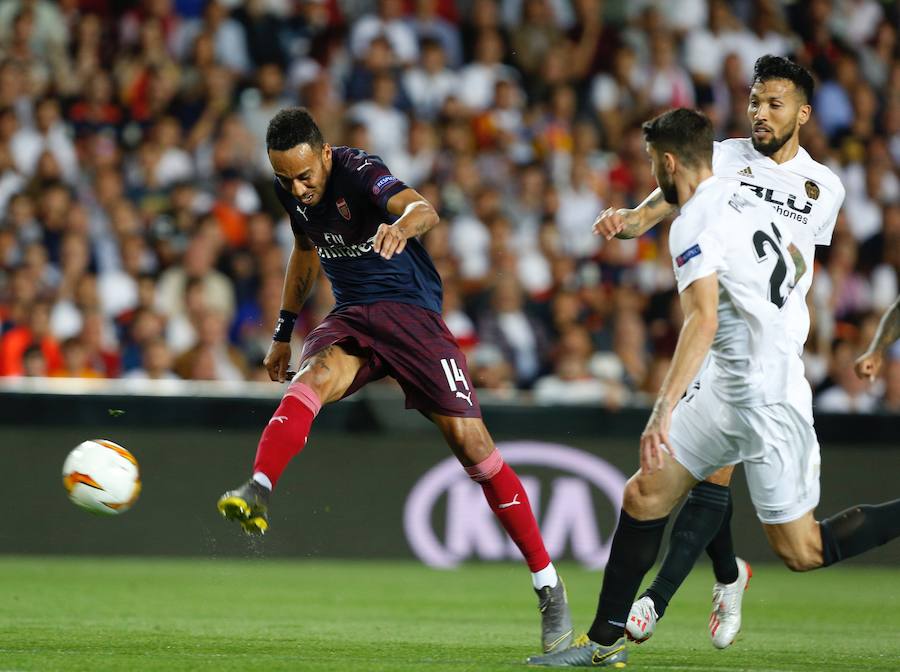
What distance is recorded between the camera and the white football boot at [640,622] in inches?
239

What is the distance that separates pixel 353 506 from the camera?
1128cm

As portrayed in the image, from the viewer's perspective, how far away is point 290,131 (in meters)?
6.27

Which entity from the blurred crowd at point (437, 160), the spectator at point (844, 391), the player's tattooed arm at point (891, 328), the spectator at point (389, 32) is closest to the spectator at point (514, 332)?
the blurred crowd at point (437, 160)

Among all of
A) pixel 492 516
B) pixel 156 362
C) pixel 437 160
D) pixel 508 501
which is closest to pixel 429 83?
pixel 437 160

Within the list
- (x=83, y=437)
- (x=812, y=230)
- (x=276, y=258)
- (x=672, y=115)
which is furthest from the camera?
(x=276, y=258)

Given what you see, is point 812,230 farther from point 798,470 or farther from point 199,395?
point 199,395

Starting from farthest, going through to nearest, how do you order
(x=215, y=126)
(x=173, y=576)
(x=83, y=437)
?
(x=215, y=126), (x=83, y=437), (x=173, y=576)

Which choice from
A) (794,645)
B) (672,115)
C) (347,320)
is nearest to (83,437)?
(347,320)

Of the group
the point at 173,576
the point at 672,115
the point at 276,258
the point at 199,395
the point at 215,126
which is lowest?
the point at 173,576

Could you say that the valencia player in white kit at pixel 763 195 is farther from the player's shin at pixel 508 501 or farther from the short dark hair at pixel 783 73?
the player's shin at pixel 508 501

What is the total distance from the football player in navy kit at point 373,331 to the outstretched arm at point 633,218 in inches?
31.5

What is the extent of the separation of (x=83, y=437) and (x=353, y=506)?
6.99ft

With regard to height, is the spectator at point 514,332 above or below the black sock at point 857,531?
below

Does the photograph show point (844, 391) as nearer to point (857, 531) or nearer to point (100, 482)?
point (857, 531)
